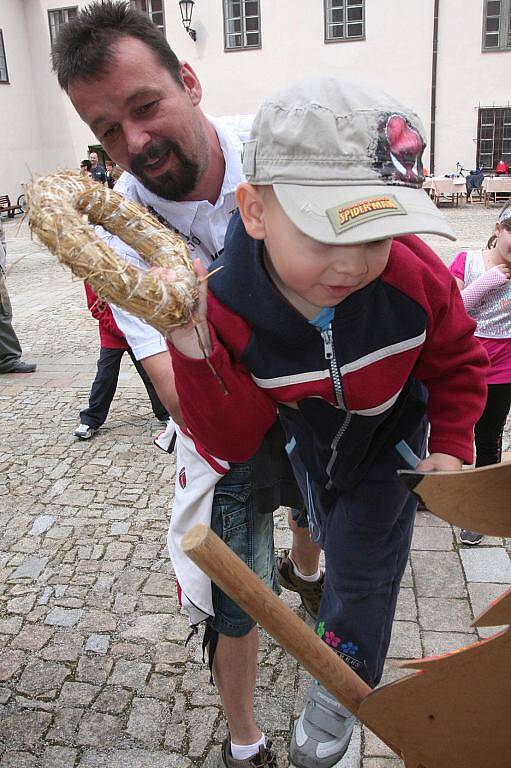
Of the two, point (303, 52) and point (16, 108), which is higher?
point (303, 52)

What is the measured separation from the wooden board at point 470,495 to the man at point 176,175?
78 cm

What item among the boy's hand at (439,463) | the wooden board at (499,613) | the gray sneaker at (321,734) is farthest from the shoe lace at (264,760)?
the wooden board at (499,613)

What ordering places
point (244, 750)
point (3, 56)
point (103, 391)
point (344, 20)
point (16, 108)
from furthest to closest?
1. point (16, 108)
2. point (3, 56)
3. point (344, 20)
4. point (103, 391)
5. point (244, 750)

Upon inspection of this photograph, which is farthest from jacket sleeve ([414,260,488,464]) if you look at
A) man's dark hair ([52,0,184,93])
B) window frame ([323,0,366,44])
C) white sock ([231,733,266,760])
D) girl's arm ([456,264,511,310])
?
window frame ([323,0,366,44])

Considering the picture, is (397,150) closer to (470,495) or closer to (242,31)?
(470,495)

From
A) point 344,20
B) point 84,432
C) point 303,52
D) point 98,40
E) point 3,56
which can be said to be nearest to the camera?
point 98,40

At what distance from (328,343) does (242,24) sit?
2299 centimetres

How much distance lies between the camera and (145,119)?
1826mm

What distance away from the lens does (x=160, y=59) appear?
1.90m

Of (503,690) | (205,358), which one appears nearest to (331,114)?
(205,358)

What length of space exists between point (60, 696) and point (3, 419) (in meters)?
3.31

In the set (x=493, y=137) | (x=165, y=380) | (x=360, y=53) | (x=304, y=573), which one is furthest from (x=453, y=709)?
(x=493, y=137)

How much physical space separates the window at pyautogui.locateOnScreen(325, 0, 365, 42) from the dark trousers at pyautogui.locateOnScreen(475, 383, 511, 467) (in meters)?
20.5

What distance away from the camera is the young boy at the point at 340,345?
122cm
